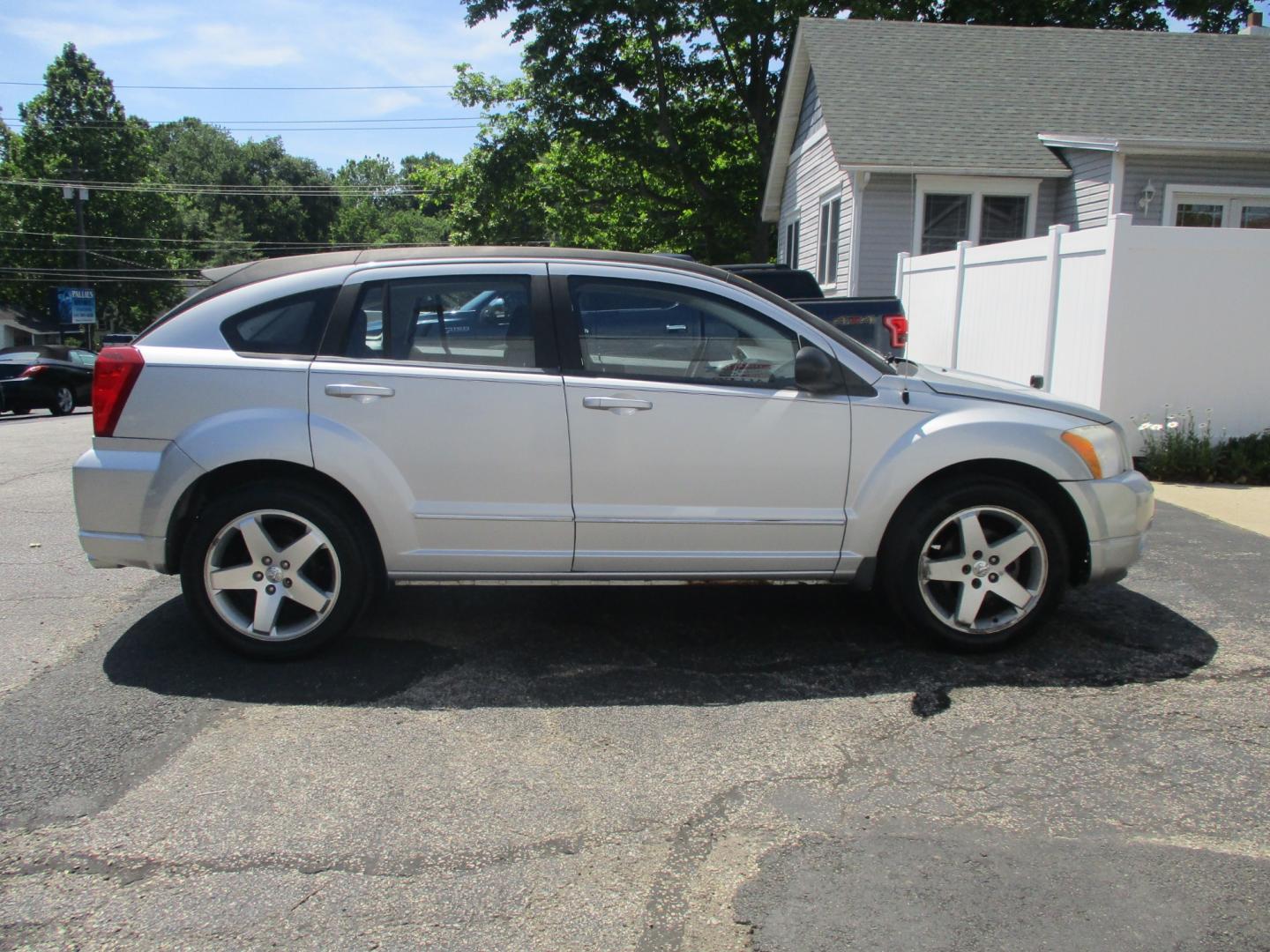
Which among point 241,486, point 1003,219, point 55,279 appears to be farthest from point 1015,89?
point 55,279

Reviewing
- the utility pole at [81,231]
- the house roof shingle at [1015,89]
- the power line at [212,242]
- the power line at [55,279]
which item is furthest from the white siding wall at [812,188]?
the power line at [55,279]

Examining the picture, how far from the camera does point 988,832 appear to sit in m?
3.18

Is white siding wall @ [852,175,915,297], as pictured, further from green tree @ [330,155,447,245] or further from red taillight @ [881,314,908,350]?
green tree @ [330,155,447,245]

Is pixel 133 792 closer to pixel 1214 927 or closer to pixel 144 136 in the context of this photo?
pixel 1214 927

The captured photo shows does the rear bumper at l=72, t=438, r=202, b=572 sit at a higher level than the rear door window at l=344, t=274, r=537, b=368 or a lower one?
lower

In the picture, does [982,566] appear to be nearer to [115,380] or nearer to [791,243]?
[115,380]

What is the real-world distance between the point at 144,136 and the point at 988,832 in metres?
71.5

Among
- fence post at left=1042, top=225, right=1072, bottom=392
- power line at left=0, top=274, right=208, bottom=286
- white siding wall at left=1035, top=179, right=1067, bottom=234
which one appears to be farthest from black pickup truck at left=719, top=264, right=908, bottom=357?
power line at left=0, top=274, right=208, bottom=286

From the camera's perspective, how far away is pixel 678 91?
93.6 feet

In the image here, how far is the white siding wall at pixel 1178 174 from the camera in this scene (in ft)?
50.1

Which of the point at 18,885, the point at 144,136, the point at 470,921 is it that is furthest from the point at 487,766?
the point at 144,136

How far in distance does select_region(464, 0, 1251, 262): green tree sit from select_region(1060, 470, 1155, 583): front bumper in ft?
78.2

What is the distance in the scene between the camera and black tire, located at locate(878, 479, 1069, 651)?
4566 mm

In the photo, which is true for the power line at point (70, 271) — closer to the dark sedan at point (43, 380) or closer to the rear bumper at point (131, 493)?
the dark sedan at point (43, 380)
